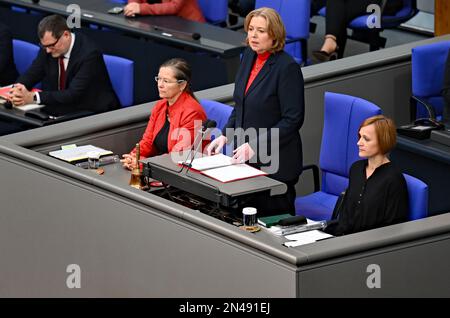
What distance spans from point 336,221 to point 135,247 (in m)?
0.88

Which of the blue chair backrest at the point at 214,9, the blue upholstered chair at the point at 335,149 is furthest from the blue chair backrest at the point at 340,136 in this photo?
the blue chair backrest at the point at 214,9

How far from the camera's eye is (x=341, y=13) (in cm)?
904

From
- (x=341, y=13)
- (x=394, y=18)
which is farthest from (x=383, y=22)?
(x=341, y=13)

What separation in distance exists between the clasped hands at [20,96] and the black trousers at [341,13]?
2516 millimetres

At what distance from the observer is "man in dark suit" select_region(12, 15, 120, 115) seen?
741 centimetres

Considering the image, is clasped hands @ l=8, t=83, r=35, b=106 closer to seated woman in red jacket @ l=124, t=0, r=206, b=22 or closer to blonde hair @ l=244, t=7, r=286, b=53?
seated woman in red jacket @ l=124, t=0, r=206, b=22

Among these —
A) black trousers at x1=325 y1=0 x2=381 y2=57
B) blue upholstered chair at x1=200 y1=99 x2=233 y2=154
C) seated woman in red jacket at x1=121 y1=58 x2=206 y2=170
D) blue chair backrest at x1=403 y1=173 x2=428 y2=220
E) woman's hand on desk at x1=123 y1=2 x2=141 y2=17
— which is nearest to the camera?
blue chair backrest at x1=403 y1=173 x2=428 y2=220

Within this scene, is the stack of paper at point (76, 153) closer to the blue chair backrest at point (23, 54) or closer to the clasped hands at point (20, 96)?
the clasped hands at point (20, 96)

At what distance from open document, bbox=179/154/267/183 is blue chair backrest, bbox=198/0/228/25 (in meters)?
3.52

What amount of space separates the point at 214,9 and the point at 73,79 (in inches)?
78.3

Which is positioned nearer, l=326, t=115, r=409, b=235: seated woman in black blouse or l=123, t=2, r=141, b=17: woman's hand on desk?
l=326, t=115, r=409, b=235: seated woman in black blouse

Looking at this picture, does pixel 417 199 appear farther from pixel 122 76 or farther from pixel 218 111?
pixel 122 76

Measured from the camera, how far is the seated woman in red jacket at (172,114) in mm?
6188

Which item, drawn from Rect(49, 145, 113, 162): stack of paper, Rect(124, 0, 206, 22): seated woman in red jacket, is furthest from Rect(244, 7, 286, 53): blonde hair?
Rect(124, 0, 206, 22): seated woman in red jacket
